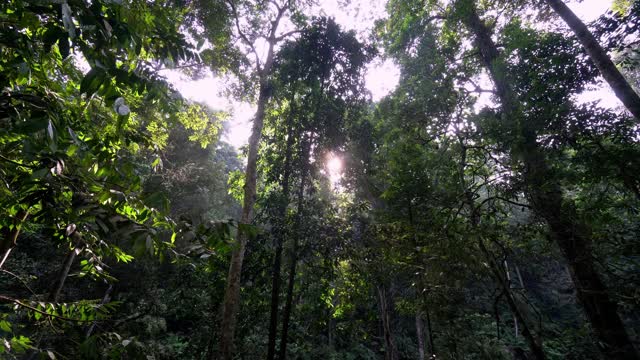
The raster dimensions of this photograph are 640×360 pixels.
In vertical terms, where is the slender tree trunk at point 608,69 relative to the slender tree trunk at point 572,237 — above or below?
above

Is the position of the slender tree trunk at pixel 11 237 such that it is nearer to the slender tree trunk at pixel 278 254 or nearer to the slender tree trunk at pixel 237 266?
the slender tree trunk at pixel 237 266

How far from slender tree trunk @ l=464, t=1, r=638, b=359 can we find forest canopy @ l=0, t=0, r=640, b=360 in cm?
5

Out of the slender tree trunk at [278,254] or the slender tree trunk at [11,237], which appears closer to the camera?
the slender tree trunk at [11,237]

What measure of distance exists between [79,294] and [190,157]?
849cm

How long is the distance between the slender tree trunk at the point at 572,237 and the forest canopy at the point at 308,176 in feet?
0.17

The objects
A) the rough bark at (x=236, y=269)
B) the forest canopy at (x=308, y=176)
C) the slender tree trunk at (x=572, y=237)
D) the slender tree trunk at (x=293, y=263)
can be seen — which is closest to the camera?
the forest canopy at (x=308, y=176)

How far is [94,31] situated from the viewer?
1.26 metres

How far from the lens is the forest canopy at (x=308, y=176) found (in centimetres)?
147

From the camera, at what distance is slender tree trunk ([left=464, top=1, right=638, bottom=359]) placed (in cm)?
451

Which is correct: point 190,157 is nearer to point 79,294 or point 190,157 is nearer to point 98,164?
point 79,294

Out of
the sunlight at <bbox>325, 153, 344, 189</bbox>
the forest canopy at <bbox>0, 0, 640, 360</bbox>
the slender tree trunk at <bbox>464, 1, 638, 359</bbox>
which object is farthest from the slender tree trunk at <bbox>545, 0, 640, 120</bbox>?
the sunlight at <bbox>325, 153, 344, 189</bbox>

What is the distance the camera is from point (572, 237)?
411cm

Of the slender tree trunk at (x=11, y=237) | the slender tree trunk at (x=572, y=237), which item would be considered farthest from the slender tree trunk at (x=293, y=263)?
the slender tree trunk at (x=11, y=237)

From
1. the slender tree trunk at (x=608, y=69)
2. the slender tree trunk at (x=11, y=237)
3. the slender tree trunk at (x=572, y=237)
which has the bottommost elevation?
the slender tree trunk at (x=11, y=237)
